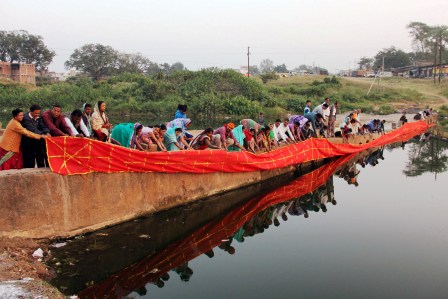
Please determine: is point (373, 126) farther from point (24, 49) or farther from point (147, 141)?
point (24, 49)

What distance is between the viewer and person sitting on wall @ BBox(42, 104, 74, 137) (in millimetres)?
8094

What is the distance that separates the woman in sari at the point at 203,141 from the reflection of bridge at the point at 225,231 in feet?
4.87

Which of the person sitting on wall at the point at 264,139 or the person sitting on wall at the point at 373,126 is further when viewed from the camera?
the person sitting on wall at the point at 373,126

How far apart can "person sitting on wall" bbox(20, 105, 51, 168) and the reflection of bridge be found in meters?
1.79

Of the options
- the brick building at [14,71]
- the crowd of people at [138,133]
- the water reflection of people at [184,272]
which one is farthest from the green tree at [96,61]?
the water reflection of people at [184,272]

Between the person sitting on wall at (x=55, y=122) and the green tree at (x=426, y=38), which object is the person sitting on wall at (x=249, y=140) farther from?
the green tree at (x=426, y=38)

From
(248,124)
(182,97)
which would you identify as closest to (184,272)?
(248,124)

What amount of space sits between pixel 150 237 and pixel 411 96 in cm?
4375

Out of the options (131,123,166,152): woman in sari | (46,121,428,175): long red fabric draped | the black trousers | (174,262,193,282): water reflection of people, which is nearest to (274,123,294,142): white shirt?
(46,121,428,175): long red fabric draped

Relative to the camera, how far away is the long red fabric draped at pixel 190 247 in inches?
268

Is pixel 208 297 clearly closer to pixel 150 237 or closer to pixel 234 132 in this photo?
pixel 150 237

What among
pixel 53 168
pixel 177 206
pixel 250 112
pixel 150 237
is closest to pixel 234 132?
pixel 177 206

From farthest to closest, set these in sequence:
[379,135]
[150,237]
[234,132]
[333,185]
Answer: [379,135] < [333,185] < [234,132] < [150,237]

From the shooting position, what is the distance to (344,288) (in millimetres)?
6879
